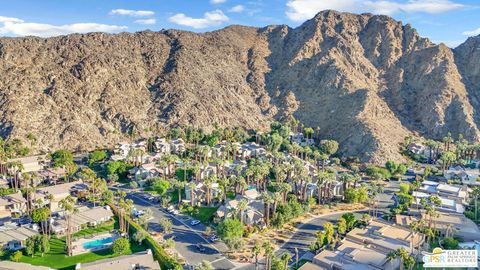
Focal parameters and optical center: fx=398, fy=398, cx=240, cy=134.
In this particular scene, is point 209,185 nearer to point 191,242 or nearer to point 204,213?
point 204,213

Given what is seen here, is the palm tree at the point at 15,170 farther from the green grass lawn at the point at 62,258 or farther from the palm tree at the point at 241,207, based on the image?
the palm tree at the point at 241,207

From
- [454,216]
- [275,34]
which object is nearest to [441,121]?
[454,216]

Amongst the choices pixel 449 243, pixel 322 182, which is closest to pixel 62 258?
pixel 322 182

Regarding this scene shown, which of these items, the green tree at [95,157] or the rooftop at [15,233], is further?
the green tree at [95,157]

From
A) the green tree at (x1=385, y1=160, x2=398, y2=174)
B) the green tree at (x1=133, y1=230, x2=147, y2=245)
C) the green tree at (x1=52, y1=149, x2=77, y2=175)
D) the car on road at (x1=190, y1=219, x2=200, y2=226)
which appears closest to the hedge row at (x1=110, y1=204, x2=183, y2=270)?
the green tree at (x1=133, y1=230, x2=147, y2=245)

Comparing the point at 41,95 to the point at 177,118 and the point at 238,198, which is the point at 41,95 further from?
the point at 238,198

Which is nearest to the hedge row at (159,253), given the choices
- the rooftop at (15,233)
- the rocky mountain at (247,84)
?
the rooftop at (15,233)
